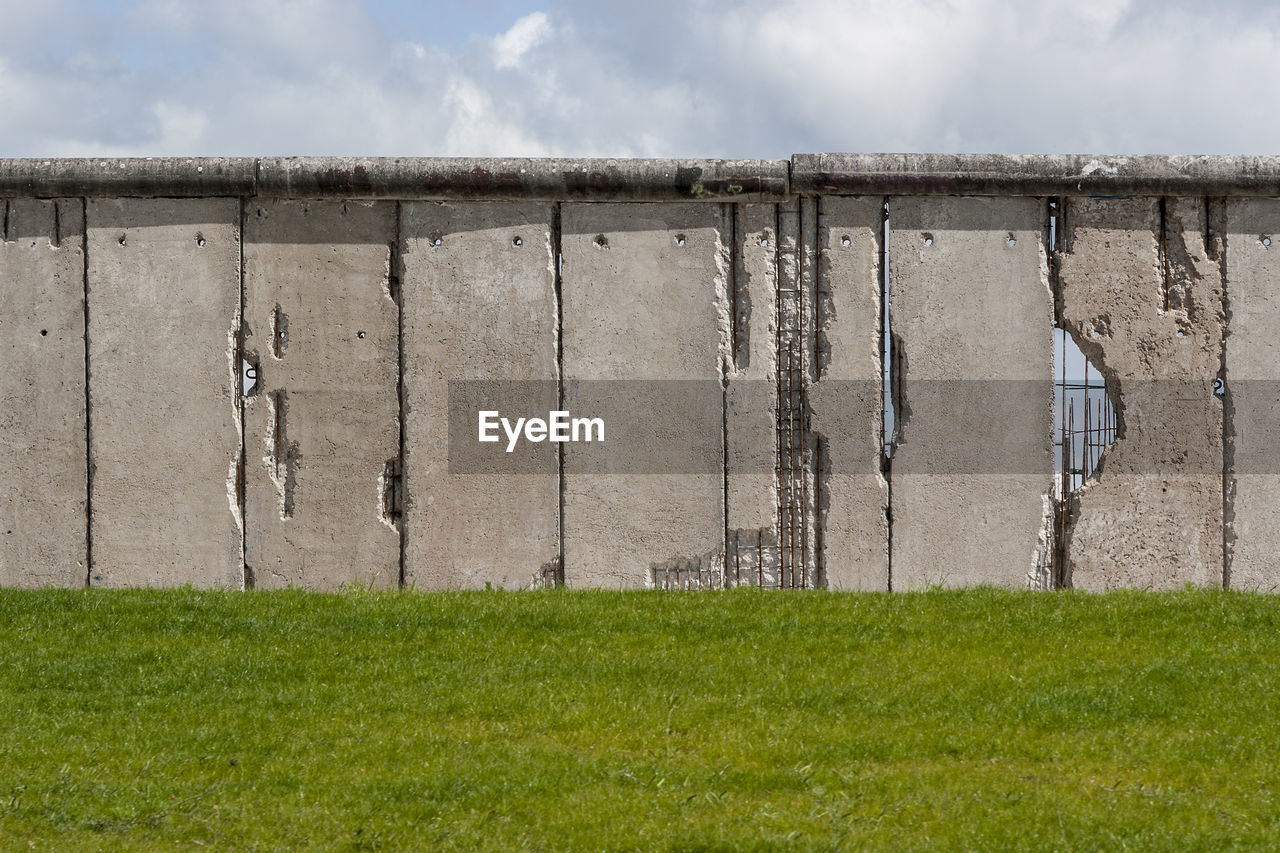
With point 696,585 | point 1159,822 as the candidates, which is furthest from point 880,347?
point 1159,822

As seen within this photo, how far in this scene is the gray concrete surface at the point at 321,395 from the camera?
26.2ft

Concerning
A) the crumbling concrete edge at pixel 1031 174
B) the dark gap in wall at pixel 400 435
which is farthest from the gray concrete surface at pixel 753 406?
the dark gap in wall at pixel 400 435

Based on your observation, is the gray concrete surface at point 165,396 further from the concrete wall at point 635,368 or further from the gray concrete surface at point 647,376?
the gray concrete surface at point 647,376

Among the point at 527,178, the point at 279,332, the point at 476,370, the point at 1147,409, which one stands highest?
the point at 527,178

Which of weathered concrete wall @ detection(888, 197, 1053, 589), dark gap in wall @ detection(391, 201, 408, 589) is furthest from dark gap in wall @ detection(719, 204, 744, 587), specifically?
dark gap in wall @ detection(391, 201, 408, 589)

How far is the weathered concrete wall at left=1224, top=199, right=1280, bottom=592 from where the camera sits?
8.04 metres

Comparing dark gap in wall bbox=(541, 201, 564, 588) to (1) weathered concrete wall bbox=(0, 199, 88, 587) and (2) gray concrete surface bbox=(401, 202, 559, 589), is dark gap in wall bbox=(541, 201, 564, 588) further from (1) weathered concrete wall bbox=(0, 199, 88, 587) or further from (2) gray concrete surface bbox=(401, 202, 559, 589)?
(1) weathered concrete wall bbox=(0, 199, 88, 587)

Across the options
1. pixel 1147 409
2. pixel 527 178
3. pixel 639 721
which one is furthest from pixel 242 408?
pixel 1147 409

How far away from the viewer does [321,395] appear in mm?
7996

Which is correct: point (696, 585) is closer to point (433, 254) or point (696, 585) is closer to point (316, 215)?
point (433, 254)

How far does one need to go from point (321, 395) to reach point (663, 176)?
7.93 ft

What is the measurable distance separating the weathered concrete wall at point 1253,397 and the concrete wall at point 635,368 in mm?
18

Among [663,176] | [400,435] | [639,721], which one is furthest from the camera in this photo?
[400,435]

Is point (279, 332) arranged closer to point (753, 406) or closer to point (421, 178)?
point (421, 178)
